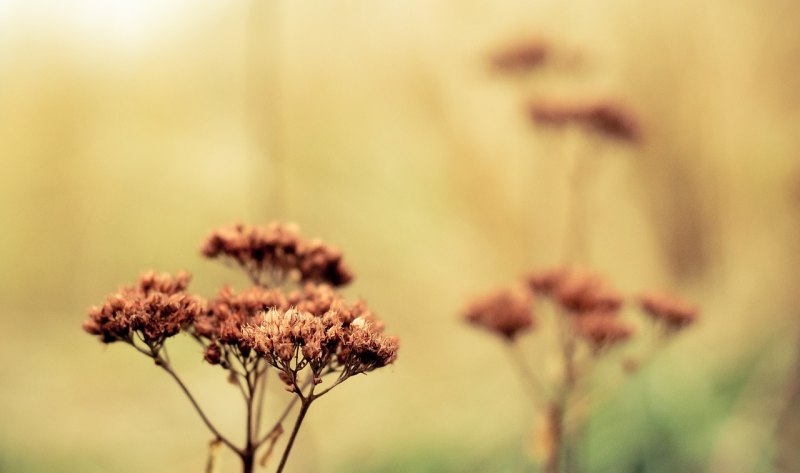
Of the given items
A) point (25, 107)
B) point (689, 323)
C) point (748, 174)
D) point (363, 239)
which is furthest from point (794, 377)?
point (25, 107)

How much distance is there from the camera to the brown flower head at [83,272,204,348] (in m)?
0.96

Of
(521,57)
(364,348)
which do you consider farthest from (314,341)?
(521,57)

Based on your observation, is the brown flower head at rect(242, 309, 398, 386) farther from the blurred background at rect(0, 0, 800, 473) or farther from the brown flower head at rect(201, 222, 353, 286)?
the blurred background at rect(0, 0, 800, 473)

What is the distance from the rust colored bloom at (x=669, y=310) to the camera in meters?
1.66

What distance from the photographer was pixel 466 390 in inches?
118

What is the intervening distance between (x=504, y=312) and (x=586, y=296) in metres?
0.21

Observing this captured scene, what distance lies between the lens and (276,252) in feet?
3.98

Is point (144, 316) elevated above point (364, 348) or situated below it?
above

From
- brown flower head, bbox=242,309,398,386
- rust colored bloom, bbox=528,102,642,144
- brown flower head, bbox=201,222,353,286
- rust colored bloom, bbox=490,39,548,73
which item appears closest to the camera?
brown flower head, bbox=242,309,398,386

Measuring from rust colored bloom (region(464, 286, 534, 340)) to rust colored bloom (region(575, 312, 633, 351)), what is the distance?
129mm

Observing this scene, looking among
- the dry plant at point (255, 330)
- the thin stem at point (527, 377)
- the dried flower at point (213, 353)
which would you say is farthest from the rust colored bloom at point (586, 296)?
the thin stem at point (527, 377)

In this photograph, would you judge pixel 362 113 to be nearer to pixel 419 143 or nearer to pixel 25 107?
pixel 419 143

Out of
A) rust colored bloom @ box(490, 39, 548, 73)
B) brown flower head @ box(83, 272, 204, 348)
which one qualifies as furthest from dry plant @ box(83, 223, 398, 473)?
rust colored bloom @ box(490, 39, 548, 73)

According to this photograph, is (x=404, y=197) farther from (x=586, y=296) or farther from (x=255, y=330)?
(x=255, y=330)
